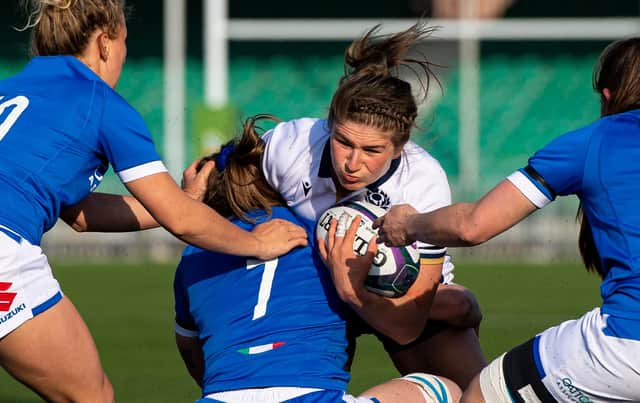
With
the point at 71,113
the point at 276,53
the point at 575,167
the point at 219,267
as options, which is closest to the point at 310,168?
the point at 219,267

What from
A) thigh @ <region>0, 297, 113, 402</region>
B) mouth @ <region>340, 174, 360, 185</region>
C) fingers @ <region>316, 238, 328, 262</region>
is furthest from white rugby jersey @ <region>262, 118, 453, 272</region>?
thigh @ <region>0, 297, 113, 402</region>

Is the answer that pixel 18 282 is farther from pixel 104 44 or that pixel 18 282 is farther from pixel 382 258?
pixel 382 258

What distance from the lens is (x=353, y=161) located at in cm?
455

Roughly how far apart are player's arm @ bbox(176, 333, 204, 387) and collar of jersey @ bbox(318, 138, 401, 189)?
872 millimetres

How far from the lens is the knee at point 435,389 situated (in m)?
4.13

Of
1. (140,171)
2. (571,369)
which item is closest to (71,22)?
(140,171)

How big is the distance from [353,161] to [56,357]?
4.31 ft

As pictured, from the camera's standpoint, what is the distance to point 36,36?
461 cm

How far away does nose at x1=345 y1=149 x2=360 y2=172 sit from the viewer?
4547 mm

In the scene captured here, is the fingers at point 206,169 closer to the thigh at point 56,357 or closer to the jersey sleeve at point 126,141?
the jersey sleeve at point 126,141

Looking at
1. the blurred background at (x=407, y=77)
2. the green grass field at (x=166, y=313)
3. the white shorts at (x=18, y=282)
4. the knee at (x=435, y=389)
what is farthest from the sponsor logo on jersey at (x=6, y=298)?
the blurred background at (x=407, y=77)

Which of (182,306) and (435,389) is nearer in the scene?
(435,389)

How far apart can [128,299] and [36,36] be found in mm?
7770

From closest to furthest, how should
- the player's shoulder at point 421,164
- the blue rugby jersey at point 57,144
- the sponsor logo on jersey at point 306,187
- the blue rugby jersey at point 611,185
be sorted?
1. the blue rugby jersey at point 611,185
2. the blue rugby jersey at point 57,144
3. the player's shoulder at point 421,164
4. the sponsor logo on jersey at point 306,187
